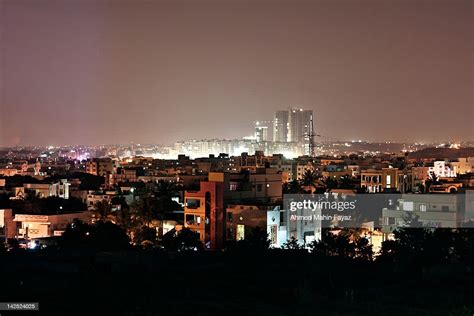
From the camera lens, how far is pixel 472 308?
9.39m

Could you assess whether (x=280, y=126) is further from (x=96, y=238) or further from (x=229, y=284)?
(x=229, y=284)

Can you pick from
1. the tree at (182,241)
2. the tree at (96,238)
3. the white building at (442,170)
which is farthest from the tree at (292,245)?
the white building at (442,170)

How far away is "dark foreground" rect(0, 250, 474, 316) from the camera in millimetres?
9688

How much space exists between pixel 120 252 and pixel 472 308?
600 cm

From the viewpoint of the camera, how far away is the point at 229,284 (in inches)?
457

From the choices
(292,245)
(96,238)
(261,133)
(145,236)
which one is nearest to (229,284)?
(292,245)

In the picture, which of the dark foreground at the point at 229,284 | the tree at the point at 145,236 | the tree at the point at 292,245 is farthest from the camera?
the tree at the point at 145,236

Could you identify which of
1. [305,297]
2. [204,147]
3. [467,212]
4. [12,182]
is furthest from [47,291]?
[204,147]

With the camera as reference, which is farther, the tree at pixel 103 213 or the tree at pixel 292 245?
the tree at pixel 103 213

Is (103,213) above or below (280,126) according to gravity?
below

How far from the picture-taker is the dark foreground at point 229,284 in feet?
31.8

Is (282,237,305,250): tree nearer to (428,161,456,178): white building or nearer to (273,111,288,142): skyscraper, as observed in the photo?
(428,161,456,178): white building

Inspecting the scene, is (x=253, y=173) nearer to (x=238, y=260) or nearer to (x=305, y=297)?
(x=238, y=260)

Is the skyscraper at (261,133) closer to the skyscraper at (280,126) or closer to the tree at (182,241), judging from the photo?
the skyscraper at (280,126)
